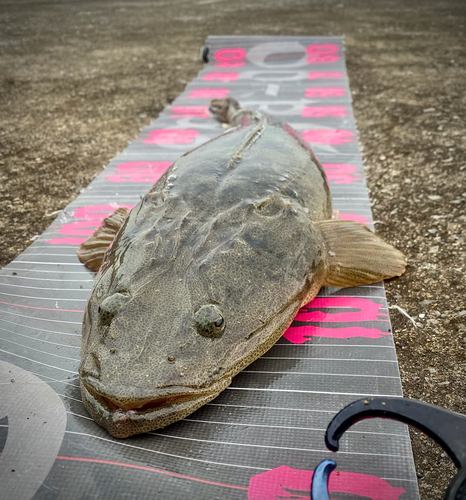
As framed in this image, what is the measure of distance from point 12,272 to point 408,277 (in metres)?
2.61

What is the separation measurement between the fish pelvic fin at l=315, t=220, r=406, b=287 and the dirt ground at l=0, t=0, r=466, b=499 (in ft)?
0.50

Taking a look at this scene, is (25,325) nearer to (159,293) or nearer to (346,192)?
(159,293)

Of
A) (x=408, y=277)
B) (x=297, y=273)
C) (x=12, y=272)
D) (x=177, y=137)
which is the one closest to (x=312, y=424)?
(x=297, y=273)

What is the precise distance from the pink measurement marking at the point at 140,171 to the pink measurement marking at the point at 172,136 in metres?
0.53

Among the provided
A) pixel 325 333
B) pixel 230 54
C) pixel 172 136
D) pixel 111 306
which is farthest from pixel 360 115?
pixel 111 306

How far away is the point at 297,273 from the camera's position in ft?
8.54

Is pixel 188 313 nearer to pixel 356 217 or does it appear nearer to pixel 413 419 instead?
pixel 413 419

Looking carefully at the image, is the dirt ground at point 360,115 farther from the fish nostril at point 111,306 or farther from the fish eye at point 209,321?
the fish nostril at point 111,306

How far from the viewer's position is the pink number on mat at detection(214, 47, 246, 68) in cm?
761

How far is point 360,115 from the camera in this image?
19.9 ft

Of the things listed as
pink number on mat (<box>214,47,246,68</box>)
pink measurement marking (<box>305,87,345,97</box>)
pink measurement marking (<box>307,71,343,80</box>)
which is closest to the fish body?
pink measurement marking (<box>305,87,345,97</box>)

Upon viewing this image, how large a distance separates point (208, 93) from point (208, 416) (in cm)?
524

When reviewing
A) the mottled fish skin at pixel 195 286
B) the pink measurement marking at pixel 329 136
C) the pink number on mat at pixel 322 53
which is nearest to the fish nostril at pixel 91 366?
the mottled fish skin at pixel 195 286

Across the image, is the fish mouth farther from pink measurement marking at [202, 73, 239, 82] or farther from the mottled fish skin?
pink measurement marking at [202, 73, 239, 82]
